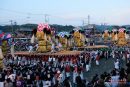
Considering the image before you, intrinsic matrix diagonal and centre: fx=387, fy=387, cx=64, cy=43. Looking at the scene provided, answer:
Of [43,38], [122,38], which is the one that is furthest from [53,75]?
[122,38]

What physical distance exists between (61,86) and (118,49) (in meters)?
25.7

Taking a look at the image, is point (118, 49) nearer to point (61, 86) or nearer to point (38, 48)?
→ point (38, 48)

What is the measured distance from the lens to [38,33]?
1350 inches

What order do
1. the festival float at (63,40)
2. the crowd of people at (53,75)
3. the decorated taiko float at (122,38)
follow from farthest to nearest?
the decorated taiko float at (122,38) < the festival float at (63,40) < the crowd of people at (53,75)

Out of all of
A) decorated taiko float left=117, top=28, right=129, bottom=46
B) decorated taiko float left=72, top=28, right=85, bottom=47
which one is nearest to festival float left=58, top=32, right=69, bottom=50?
decorated taiko float left=72, top=28, right=85, bottom=47

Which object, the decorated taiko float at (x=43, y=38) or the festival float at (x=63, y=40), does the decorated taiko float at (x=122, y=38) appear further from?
the decorated taiko float at (x=43, y=38)

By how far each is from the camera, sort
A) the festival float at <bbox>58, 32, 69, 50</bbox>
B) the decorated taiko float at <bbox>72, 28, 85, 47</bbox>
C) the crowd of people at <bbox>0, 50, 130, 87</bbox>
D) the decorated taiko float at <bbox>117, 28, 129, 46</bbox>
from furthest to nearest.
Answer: the decorated taiko float at <bbox>117, 28, 129, 46</bbox> < the decorated taiko float at <bbox>72, 28, 85, 47</bbox> < the festival float at <bbox>58, 32, 69, 50</bbox> < the crowd of people at <bbox>0, 50, 130, 87</bbox>

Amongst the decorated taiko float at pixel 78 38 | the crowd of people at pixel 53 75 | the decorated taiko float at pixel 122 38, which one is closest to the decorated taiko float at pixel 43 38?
the crowd of people at pixel 53 75

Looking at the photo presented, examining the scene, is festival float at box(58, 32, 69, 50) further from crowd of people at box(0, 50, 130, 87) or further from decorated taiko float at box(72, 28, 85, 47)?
crowd of people at box(0, 50, 130, 87)

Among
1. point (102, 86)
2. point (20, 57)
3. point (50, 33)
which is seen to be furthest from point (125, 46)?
point (102, 86)

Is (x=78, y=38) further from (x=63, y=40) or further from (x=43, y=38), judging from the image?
(x=43, y=38)

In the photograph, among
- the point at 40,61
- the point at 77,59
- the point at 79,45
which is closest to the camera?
the point at 40,61

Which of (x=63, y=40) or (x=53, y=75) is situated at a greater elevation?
(x=63, y=40)

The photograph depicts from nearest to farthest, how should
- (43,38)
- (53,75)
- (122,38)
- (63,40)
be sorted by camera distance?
(53,75) < (43,38) < (63,40) < (122,38)
